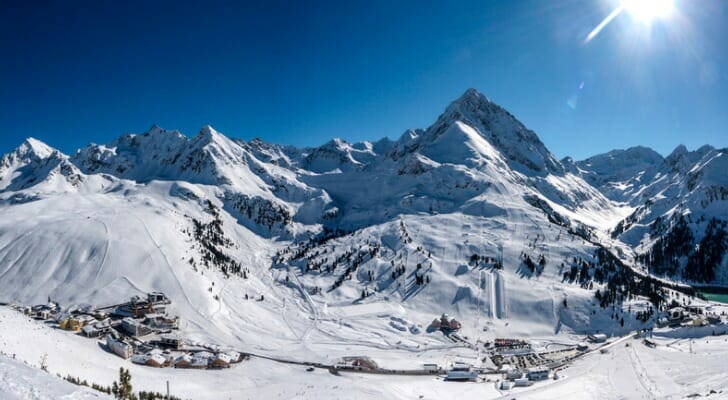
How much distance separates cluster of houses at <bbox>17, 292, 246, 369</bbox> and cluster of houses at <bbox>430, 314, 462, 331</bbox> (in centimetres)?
4125

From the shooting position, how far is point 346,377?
59906 millimetres

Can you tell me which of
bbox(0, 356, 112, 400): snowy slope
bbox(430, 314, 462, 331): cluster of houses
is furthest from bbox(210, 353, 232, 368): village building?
bbox(430, 314, 462, 331): cluster of houses

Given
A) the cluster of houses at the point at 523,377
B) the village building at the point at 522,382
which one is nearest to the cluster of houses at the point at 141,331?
the cluster of houses at the point at 523,377

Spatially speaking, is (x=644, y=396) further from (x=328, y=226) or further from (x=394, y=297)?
(x=328, y=226)

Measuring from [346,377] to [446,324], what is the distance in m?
34.0

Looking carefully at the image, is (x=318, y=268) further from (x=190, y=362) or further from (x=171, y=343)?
(x=190, y=362)

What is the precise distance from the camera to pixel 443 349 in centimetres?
7675

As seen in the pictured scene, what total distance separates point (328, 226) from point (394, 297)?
92.8 metres

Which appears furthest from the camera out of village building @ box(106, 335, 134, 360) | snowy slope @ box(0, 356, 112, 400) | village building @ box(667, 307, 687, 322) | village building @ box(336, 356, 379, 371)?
village building @ box(667, 307, 687, 322)

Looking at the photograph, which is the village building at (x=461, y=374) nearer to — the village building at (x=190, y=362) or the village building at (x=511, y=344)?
the village building at (x=511, y=344)

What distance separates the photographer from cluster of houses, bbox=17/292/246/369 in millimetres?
57844

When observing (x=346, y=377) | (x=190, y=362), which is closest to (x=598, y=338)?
(x=346, y=377)

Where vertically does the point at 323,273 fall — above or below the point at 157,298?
above

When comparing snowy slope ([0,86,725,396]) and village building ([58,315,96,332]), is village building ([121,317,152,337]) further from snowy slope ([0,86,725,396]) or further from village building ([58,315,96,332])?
snowy slope ([0,86,725,396])
